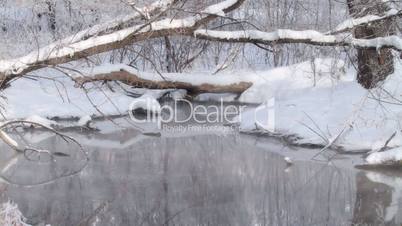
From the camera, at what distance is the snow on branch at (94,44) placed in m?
6.59

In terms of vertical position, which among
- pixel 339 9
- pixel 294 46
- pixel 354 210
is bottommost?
pixel 354 210

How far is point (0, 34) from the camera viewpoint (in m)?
16.8

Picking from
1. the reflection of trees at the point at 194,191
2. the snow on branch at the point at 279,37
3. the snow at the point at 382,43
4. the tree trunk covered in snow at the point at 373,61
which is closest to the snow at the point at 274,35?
the snow on branch at the point at 279,37

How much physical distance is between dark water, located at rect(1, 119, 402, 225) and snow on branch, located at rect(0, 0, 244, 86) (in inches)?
61.9

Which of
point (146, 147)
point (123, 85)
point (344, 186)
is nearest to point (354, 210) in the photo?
point (344, 186)

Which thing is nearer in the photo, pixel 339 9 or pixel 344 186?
pixel 344 186

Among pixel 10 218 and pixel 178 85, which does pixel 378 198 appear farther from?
pixel 178 85

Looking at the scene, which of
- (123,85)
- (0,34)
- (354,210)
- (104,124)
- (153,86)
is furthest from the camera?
(0,34)

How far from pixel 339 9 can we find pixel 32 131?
9841mm

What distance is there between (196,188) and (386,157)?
279cm

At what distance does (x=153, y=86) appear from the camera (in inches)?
509

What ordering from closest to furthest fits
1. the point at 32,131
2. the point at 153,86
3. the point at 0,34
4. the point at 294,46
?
1. the point at 32,131
2. the point at 153,86
3. the point at 294,46
4. the point at 0,34

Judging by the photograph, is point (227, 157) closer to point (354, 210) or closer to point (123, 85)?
point (354, 210)

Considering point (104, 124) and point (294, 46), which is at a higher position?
point (294, 46)
